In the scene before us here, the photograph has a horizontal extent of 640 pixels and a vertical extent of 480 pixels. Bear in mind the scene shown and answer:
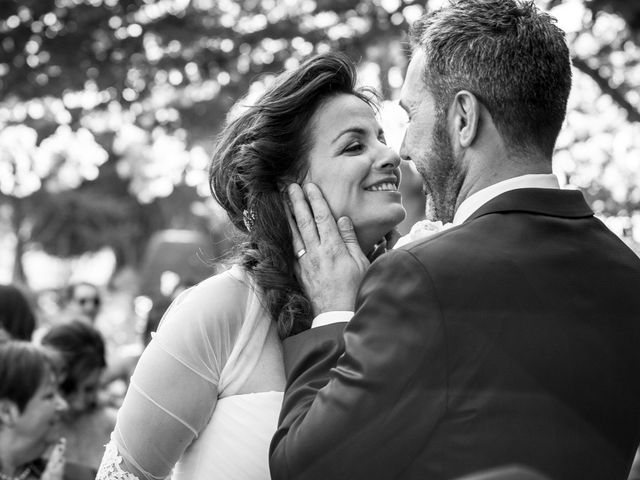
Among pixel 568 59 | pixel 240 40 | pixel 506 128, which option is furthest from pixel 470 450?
pixel 240 40

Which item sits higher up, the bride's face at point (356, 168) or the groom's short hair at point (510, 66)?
the groom's short hair at point (510, 66)

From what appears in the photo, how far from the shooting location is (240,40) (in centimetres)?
841

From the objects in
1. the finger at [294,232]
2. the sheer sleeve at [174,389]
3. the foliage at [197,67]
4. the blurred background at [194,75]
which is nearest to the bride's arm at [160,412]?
the sheer sleeve at [174,389]

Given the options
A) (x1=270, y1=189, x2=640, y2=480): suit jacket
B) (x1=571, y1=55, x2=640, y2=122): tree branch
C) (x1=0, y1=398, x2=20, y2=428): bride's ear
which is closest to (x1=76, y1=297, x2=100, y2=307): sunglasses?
(x1=0, y1=398, x2=20, y2=428): bride's ear

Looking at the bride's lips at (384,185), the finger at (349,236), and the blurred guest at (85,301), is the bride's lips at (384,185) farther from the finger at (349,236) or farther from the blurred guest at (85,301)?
the blurred guest at (85,301)

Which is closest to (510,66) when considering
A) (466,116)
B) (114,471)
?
(466,116)

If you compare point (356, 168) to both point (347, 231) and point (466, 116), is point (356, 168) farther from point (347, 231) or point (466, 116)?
point (466, 116)

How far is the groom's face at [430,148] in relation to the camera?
105 inches

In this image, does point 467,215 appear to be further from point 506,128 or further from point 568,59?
point 568,59

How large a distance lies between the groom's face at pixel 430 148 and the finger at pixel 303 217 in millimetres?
436

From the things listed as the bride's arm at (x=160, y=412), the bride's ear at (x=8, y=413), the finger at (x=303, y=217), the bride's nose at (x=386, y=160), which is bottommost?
the bride's ear at (x=8, y=413)

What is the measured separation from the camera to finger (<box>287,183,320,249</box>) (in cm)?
309

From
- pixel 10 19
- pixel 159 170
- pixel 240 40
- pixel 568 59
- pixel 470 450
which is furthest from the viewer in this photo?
pixel 159 170

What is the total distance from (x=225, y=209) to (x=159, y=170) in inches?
306
